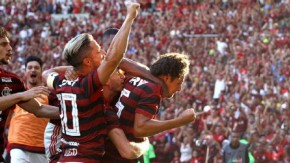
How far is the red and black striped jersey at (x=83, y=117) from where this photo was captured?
570 centimetres

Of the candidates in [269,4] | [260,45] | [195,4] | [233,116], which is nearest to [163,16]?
[195,4]

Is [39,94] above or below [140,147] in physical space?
above

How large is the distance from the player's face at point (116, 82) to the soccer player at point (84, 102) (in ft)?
1.25

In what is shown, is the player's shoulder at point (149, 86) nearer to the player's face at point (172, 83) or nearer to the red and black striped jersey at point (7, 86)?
the player's face at point (172, 83)

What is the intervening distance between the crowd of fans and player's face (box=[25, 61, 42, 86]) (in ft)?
20.8

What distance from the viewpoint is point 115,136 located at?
5.84 meters

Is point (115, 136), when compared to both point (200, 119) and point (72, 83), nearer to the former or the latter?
point (72, 83)

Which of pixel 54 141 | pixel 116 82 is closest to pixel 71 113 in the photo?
pixel 116 82

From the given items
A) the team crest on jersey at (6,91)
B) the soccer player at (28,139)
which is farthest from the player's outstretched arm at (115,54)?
the soccer player at (28,139)

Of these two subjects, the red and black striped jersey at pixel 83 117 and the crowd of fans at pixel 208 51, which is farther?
the crowd of fans at pixel 208 51

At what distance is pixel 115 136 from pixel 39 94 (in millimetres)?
797

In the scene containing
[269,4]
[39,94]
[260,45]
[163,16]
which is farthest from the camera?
[163,16]

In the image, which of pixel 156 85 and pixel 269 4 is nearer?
pixel 156 85

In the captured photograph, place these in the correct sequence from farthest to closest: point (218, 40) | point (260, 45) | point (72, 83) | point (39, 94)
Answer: point (218, 40) → point (260, 45) → point (39, 94) → point (72, 83)
